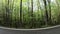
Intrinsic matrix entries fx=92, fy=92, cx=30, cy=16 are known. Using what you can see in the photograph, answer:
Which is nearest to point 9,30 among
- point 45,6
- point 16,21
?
point 16,21

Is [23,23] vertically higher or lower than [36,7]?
lower

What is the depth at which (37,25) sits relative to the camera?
1.04m

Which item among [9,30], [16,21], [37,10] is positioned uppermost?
[37,10]

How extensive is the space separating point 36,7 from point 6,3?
0.35m

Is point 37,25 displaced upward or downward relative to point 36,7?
downward

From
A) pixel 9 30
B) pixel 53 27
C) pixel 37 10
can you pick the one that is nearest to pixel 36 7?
pixel 37 10

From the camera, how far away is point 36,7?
1.06 meters

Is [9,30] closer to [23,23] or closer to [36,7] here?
[23,23]

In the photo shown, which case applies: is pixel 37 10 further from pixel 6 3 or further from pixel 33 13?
pixel 6 3

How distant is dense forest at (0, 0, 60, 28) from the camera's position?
3.42ft

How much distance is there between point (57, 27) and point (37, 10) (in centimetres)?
29

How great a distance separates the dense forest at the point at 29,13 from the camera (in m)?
1.04

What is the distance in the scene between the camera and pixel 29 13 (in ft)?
3.47

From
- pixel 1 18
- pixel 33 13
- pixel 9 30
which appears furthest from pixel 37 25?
pixel 1 18
